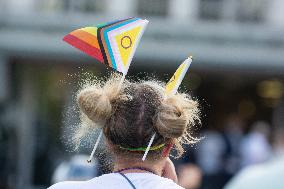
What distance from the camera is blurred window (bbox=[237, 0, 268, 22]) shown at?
15.9 metres

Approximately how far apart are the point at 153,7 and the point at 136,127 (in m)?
13.2

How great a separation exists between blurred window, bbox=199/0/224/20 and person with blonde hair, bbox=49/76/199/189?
514 inches

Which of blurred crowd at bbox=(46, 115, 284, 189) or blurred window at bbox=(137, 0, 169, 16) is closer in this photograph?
blurred crowd at bbox=(46, 115, 284, 189)

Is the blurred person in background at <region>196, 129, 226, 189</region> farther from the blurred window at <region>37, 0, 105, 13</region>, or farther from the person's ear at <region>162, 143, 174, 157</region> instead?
the person's ear at <region>162, 143, 174, 157</region>

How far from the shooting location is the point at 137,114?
275cm

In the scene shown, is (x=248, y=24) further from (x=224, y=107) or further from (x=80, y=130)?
(x=80, y=130)

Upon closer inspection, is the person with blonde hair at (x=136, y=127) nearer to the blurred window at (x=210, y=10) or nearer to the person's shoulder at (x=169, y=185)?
the person's shoulder at (x=169, y=185)

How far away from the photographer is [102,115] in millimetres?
2803

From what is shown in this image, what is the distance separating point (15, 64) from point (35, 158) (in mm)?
1733

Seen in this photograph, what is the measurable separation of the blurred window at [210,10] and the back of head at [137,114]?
42.7 ft

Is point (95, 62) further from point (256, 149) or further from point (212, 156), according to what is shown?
point (256, 149)

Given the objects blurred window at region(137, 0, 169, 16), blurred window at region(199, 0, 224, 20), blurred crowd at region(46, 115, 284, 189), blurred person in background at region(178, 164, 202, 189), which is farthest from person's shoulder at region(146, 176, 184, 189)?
blurred window at region(199, 0, 224, 20)

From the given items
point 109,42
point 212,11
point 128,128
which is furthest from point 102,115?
point 212,11

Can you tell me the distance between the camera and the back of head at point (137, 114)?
8.98ft
